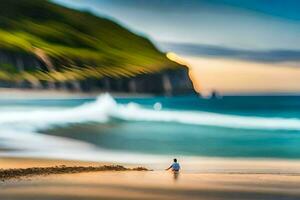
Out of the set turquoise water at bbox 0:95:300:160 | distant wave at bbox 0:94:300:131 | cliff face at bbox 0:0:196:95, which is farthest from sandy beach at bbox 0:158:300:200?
cliff face at bbox 0:0:196:95

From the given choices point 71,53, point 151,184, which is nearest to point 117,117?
point 71,53

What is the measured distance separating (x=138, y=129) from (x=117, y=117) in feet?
0.81

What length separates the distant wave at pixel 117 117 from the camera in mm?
7035

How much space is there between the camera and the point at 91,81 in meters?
7.20

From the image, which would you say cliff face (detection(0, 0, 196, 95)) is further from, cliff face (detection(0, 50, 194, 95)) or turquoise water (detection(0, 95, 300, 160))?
turquoise water (detection(0, 95, 300, 160))

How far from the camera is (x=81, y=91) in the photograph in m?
7.05

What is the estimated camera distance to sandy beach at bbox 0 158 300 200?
17.4 ft

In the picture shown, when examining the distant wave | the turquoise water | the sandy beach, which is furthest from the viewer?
the distant wave

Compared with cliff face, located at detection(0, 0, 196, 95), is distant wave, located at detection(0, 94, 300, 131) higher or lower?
lower

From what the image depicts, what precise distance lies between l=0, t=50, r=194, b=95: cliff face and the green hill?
25mm

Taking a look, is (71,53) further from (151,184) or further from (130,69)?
(151,184)

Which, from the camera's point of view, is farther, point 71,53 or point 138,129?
point 138,129

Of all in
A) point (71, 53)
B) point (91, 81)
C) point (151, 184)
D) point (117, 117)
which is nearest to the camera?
point (151, 184)

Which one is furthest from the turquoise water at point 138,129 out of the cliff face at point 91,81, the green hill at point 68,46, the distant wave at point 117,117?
the green hill at point 68,46
